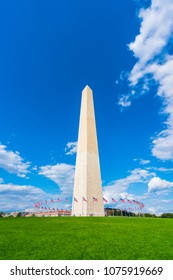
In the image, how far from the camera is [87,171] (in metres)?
34.2

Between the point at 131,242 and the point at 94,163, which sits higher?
the point at 94,163

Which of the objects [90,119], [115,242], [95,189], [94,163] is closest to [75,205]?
[95,189]

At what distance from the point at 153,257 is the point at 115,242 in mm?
2137

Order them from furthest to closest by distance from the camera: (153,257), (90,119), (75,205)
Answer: (90,119), (75,205), (153,257)

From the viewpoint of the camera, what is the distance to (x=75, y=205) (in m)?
34.1

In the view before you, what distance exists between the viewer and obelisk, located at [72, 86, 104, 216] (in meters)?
33.2

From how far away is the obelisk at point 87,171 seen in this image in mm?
33188

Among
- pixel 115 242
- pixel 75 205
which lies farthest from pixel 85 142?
pixel 115 242

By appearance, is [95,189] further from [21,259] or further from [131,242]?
[21,259]
